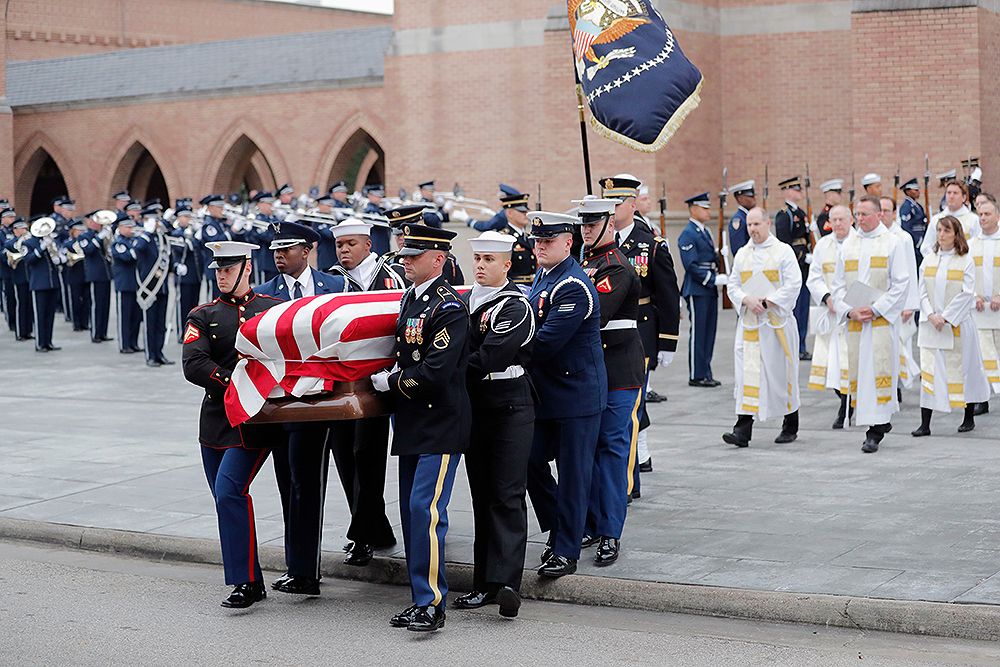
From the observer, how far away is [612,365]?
7.12m

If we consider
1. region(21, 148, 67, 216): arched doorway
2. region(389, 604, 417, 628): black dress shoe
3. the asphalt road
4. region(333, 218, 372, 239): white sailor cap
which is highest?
region(21, 148, 67, 216): arched doorway

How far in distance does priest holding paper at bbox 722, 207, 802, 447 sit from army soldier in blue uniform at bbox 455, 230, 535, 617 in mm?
4084

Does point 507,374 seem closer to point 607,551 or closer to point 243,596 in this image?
point 607,551

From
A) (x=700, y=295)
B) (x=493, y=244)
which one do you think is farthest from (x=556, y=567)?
(x=700, y=295)

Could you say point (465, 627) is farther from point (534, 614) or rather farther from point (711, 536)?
point (711, 536)

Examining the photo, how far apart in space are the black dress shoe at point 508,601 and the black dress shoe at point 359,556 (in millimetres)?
1206

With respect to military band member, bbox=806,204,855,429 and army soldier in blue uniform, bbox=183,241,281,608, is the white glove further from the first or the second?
military band member, bbox=806,204,855,429

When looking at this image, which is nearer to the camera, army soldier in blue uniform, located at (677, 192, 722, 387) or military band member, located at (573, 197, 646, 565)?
military band member, located at (573, 197, 646, 565)

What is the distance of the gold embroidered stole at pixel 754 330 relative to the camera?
32.7 ft

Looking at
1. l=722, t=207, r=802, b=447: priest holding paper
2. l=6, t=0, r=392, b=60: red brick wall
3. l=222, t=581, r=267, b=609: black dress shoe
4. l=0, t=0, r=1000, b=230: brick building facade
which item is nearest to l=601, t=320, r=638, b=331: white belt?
l=222, t=581, r=267, b=609: black dress shoe

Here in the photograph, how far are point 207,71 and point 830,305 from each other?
→ 1162 inches

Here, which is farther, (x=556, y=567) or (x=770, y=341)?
(x=770, y=341)

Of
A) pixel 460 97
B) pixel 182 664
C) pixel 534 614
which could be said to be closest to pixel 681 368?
pixel 534 614

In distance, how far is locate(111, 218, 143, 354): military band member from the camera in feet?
59.4
